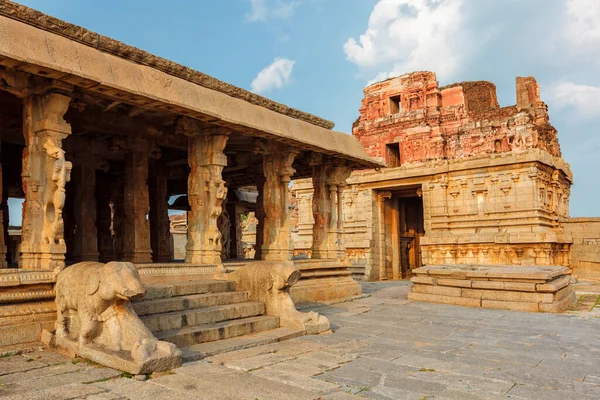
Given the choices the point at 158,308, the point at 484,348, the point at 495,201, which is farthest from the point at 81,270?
the point at 495,201

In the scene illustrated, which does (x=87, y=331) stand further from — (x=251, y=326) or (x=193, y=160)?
(x=193, y=160)

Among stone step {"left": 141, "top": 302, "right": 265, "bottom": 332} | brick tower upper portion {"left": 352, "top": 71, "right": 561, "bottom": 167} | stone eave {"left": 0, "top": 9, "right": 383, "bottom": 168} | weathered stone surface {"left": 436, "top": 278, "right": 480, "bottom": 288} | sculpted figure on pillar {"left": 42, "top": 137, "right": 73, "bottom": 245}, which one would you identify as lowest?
weathered stone surface {"left": 436, "top": 278, "right": 480, "bottom": 288}

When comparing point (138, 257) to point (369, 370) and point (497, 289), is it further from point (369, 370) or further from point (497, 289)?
point (497, 289)

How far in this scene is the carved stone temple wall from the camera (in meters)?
18.5

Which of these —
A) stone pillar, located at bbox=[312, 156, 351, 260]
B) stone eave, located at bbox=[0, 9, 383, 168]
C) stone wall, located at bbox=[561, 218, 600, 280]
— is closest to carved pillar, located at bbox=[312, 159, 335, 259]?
stone pillar, located at bbox=[312, 156, 351, 260]

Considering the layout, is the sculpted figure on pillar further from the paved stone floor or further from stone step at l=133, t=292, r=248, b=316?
the paved stone floor

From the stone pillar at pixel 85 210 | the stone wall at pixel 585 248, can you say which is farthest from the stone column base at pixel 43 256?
the stone wall at pixel 585 248

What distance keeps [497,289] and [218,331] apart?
20.4 feet

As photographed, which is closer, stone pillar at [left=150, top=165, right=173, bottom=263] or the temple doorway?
stone pillar at [left=150, top=165, right=173, bottom=263]

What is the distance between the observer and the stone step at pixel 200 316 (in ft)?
17.5

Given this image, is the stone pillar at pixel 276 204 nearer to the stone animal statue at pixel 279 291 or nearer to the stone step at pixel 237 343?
the stone animal statue at pixel 279 291

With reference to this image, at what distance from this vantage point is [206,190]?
7895 mm

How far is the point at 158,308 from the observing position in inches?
223

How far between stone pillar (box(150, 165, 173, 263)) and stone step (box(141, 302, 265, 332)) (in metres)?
6.27
